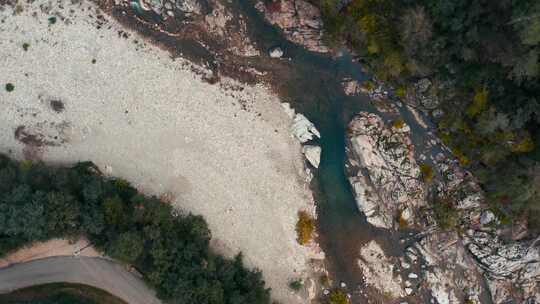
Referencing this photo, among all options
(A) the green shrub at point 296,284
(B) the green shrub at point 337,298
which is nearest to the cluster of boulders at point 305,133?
(A) the green shrub at point 296,284

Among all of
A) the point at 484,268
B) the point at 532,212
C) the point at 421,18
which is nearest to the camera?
A: the point at 421,18

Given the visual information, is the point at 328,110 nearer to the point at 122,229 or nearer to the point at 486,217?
the point at 486,217

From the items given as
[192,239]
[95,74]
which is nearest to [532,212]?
[192,239]

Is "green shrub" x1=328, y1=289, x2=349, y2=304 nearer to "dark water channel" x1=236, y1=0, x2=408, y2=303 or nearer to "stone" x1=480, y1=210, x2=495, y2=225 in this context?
"dark water channel" x1=236, y1=0, x2=408, y2=303

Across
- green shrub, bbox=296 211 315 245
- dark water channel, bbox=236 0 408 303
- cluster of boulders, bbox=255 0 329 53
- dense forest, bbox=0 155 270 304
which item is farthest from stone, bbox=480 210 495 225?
cluster of boulders, bbox=255 0 329 53

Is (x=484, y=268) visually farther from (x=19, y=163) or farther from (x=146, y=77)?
(x=19, y=163)

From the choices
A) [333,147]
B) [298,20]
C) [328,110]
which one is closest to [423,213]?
[333,147]
